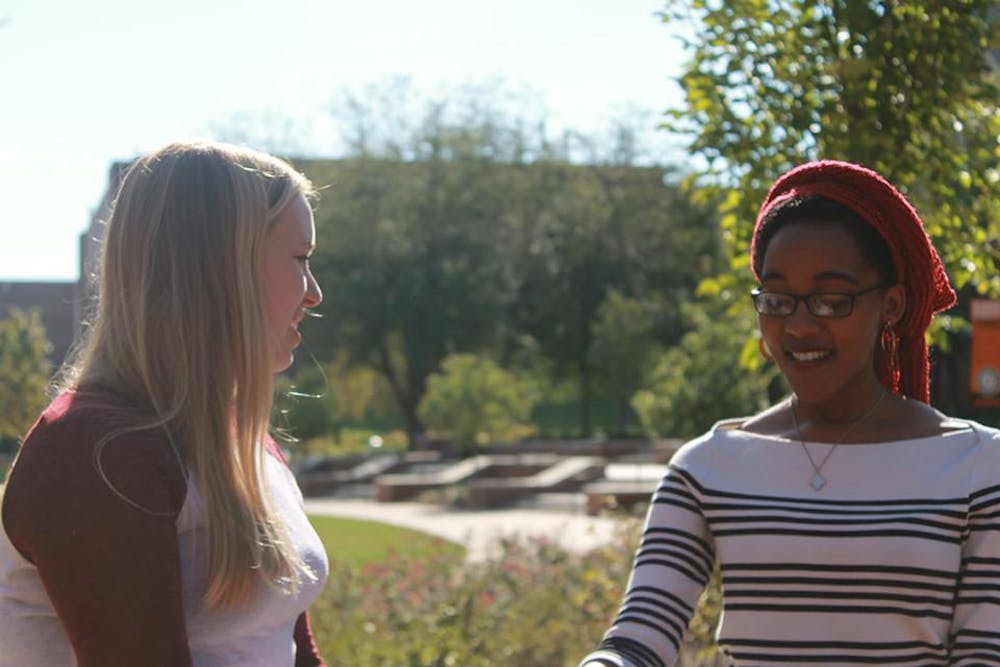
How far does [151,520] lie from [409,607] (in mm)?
7359

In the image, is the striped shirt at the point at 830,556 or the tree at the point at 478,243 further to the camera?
the tree at the point at 478,243

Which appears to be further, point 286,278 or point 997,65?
point 997,65

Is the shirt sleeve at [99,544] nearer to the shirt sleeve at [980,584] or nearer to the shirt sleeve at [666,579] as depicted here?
the shirt sleeve at [666,579]

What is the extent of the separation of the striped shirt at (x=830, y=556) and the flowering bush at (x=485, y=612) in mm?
2531

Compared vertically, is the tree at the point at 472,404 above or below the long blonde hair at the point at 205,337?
below

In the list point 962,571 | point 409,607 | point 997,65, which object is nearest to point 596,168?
point 409,607

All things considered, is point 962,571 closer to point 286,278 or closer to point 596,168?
point 286,278

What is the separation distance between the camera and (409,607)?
9031 millimetres

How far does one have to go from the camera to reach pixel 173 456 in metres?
1.90

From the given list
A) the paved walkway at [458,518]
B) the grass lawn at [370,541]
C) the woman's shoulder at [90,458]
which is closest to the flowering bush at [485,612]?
the woman's shoulder at [90,458]

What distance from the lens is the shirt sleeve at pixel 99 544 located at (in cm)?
178

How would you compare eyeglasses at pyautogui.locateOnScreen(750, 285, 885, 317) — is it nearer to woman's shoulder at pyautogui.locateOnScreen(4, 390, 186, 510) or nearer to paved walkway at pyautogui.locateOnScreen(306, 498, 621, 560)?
woman's shoulder at pyautogui.locateOnScreen(4, 390, 186, 510)

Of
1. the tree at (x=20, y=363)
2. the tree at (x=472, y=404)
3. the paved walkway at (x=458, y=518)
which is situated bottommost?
the paved walkway at (x=458, y=518)

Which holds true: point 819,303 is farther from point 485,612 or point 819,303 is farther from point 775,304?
point 485,612
